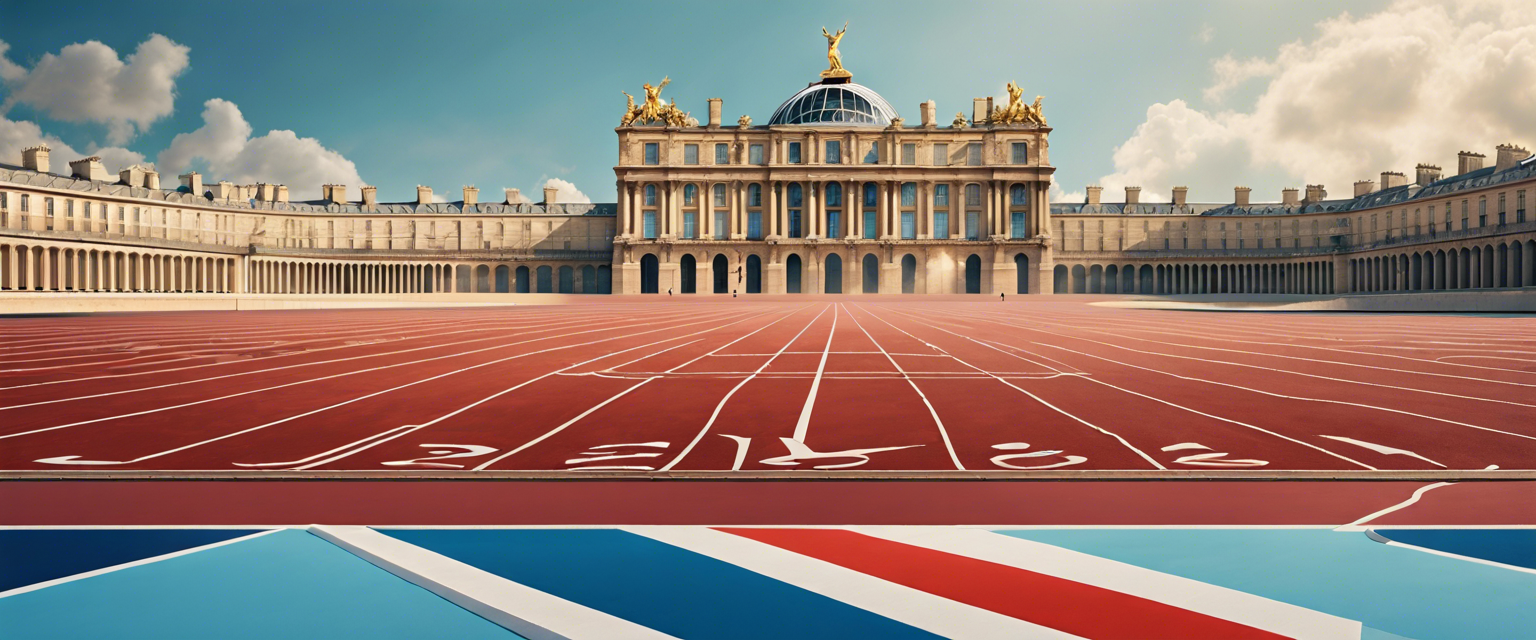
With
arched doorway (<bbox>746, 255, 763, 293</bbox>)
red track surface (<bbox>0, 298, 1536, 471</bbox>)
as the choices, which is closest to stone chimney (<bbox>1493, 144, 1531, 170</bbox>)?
arched doorway (<bbox>746, 255, 763, 293</bbox>)

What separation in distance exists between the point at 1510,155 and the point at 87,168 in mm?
107066

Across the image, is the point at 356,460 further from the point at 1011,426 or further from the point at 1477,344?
the point at 1477,344

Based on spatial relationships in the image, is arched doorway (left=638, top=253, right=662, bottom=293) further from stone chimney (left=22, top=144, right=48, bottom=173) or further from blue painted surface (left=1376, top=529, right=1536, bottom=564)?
blue painted surface (left=1376, top=529, right=1536, bottom=564)

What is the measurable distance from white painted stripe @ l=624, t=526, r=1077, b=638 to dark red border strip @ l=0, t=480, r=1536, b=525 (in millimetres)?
279

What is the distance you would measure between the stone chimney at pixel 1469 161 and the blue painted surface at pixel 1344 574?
8101 cm

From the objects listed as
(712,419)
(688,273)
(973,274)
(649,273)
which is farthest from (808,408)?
(973,274)

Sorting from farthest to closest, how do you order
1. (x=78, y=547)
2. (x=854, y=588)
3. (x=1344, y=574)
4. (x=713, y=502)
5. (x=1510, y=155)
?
(x=1510, y=155) → (x=713, y=502) → (x=78, y=547) → (x=1344, y=574) → (x=854, y=588)

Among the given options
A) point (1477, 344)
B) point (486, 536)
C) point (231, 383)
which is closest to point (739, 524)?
point (486, 536)

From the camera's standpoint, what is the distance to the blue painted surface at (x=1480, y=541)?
11.4 feet

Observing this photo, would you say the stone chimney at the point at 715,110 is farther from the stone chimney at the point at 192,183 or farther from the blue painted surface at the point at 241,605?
the blue painted surface at the point at 241,605

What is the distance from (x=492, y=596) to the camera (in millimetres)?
3074

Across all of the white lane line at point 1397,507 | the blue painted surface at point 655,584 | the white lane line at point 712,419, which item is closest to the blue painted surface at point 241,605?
the blue painted surface at point 655,584

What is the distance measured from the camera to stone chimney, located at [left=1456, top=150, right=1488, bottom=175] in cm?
6419

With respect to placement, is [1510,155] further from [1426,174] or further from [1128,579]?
[1128,579]
